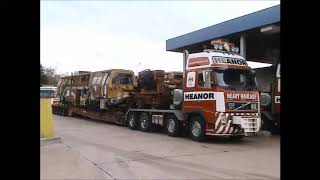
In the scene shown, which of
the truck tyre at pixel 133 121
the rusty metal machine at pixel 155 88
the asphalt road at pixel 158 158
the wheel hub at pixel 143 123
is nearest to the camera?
the asphalt road at pixel 158 158

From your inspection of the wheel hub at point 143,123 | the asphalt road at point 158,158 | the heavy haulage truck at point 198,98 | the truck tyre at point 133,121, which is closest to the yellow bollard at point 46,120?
the asphalt road at point 158,158

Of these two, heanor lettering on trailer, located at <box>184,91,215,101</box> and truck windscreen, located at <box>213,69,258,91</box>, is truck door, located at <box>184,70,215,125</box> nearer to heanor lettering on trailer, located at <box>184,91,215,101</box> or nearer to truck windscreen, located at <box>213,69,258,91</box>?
heanor lettering on trailer, located at <box>184,91,215,101</box>

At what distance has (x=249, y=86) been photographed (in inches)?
547

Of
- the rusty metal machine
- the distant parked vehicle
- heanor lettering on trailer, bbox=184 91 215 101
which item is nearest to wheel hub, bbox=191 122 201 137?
heanor lettering on trailer, bbox=184 91 215 101

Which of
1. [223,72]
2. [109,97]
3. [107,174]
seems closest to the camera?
[107,174]

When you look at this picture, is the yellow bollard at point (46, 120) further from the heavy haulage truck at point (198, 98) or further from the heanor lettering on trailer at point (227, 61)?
the heanor lettering on trailer at point (227, 61)

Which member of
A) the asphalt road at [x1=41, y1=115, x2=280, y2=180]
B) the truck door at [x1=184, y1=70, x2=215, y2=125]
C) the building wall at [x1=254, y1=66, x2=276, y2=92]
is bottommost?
the asphalt road at [x1=41, y1=115, x2=280, y2=180]

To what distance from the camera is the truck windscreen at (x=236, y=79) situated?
1330 cm

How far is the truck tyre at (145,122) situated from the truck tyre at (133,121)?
0.38 metres

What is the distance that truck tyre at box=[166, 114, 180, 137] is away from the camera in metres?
15.0

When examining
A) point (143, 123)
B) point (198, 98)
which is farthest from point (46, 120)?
point (143, 123)
